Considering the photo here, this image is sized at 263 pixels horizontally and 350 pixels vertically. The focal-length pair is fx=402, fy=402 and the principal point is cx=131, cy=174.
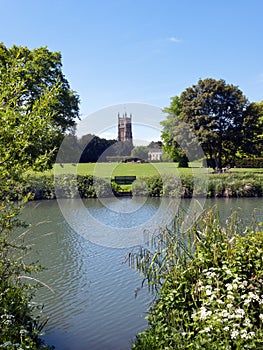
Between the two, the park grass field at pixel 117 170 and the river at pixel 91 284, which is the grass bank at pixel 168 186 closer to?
the park grass field at pixel 117 170

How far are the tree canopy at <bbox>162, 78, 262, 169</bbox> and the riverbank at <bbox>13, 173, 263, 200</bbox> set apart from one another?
955cm

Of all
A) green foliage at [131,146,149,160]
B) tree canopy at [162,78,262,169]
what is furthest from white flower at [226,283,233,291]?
tree canopy at [162,78,262,169]

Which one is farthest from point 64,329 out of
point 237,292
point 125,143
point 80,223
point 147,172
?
point 147,172

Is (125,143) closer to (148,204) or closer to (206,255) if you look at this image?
(148,204)

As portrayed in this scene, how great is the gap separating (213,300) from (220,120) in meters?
28.8

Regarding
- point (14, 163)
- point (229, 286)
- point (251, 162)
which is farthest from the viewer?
point (251, 162)

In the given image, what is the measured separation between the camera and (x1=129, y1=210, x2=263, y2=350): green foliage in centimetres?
335

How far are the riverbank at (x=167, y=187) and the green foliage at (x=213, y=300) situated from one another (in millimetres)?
16847

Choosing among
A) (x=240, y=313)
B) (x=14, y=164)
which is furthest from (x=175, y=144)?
(x=240, y=313)

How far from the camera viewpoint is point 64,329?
5418 mm

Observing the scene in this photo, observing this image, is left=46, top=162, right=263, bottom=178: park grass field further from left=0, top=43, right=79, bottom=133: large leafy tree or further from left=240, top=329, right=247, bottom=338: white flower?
left=240, top=329, right=247, bottom=338: white flower

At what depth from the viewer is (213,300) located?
Result: 3.66 m

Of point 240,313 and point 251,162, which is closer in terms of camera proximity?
point 240,313

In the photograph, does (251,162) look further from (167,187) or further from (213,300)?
(213,300)
